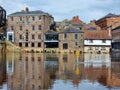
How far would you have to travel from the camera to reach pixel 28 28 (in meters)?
104

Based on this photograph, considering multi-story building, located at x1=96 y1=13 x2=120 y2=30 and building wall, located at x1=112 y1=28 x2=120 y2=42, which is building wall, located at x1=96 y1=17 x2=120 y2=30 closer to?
multi-story building, located at x1=96 y1=13 x2=120 y2=30

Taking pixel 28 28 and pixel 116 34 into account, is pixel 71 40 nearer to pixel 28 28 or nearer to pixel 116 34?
pixel 28 28

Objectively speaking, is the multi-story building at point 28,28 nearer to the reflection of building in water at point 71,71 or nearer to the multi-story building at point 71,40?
the multi-story building at point 71,40

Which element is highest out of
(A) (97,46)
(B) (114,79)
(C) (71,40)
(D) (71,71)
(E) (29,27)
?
(E) (29,27)

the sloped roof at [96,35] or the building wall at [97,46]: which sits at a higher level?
the sloped roof at [96,35]

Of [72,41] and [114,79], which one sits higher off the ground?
[72,41]

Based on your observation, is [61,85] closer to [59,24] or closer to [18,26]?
[18,26]

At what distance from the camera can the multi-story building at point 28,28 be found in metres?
102

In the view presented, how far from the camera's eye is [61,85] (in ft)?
59.2

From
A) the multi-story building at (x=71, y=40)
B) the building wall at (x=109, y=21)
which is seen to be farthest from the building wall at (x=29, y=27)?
the building wall at (x=109, y=21)

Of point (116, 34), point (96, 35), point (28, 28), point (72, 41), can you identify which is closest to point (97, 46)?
point (96, 35)

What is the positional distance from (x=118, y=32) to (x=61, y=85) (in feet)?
298

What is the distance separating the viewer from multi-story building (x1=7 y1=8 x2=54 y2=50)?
102350 mm

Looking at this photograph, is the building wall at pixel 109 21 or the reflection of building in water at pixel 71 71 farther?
the building wall at pixel 109 21
